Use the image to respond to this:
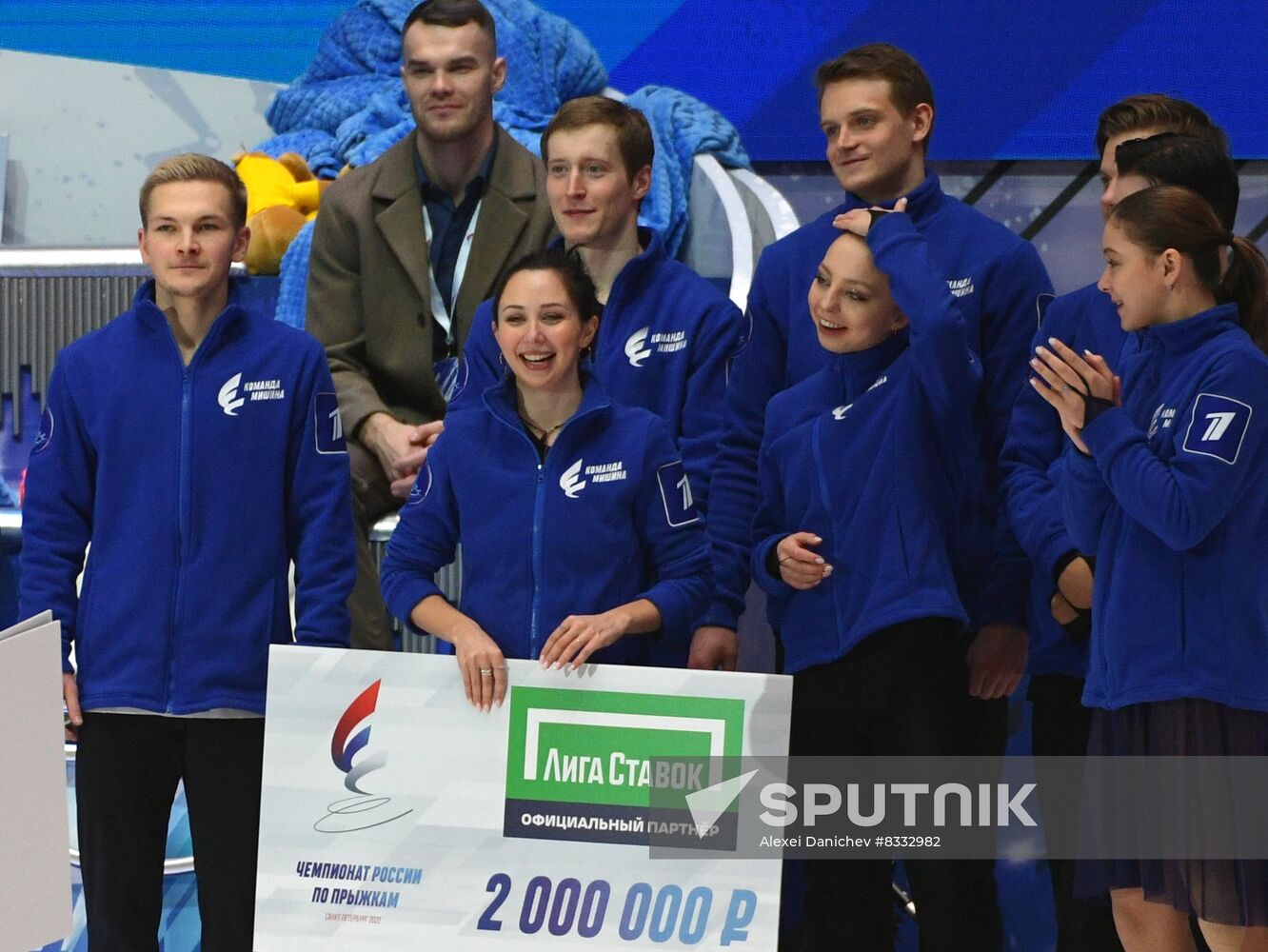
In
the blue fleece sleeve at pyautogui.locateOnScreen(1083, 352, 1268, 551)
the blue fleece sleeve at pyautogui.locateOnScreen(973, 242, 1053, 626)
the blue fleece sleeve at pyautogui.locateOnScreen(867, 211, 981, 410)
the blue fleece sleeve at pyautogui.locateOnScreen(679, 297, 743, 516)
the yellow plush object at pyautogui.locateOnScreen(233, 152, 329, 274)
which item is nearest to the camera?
the blue fleece sleeve at pyautogui.locateOnScreen(1083, 352, 1268, 551)

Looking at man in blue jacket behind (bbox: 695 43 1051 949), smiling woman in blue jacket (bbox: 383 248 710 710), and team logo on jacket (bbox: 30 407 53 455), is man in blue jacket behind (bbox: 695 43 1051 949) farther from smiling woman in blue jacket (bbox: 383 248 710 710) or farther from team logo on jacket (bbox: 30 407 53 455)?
team logo on jacket (bbox: 30 407 53 455)

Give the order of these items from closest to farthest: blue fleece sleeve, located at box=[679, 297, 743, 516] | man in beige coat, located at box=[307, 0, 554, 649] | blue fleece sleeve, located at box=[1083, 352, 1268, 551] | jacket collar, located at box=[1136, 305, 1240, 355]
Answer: blue fleece sleeve, located at box=[1083, 352, 1268, 551] < jacket collar, located at box=[1136, 305, 1240, 355] < blue fleece sleeve, located at box=[679, 297, 743, 516] < man in beige coat, located at box=[307, 0, 554, 649]

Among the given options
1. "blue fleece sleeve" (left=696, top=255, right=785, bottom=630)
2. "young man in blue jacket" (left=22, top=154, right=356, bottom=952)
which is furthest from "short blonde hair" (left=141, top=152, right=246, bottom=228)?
"blue fleece sleeve" (left=696, top=255, right=785, bottom=630)

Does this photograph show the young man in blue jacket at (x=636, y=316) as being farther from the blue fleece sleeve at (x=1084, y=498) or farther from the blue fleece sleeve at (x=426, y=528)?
the blue fleece sleeve at (x=1084, y=498)

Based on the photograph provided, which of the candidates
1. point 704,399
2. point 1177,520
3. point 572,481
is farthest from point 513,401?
→ point 1177,520

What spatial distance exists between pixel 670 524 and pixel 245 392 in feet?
2.36

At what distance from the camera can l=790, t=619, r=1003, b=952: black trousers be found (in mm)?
2561

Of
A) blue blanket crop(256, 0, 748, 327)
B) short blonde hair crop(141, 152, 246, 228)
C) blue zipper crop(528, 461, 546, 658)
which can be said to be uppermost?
blue blanket crop(256, 0, 748, 327)

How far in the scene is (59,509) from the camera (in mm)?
2607

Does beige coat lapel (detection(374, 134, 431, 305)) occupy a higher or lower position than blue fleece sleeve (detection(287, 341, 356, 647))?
higher

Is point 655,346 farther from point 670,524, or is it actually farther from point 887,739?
point 887,739

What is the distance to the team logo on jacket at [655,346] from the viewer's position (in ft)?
9.62

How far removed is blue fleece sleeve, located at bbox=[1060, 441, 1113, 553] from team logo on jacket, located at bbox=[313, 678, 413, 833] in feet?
3.48

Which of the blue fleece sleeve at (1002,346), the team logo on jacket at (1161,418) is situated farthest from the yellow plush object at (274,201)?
the team logo on jacket at (1161,418)
